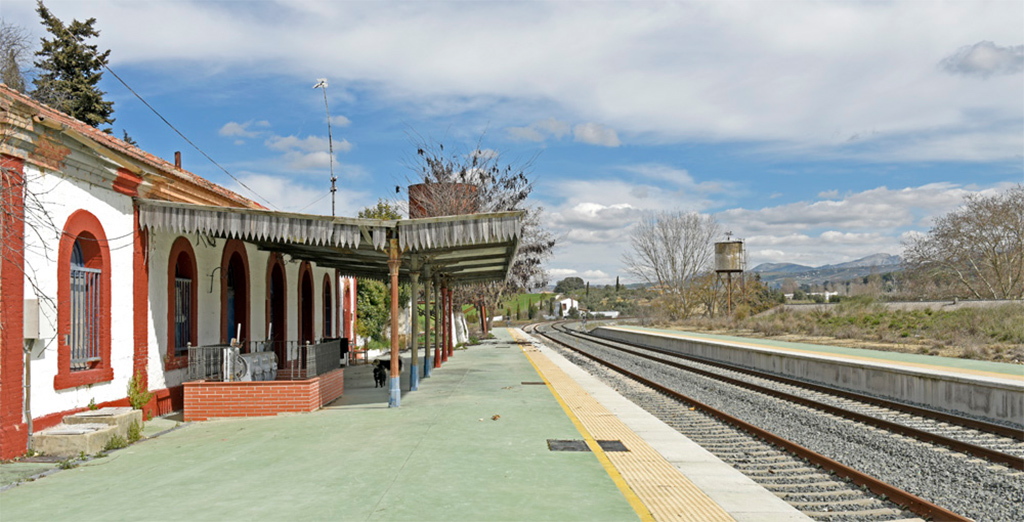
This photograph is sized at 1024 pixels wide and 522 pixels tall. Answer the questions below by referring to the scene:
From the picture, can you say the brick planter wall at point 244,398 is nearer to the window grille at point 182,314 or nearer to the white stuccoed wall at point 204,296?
the white stuccoed wall at point 204,296

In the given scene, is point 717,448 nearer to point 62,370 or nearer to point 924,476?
point 924,476

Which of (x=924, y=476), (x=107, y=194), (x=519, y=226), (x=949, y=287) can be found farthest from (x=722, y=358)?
(x=949, y=287)

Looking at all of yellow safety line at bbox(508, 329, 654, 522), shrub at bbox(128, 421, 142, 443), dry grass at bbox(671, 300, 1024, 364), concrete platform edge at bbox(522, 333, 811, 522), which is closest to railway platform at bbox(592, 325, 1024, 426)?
dry grass at bbox(671, 300, 1024, 364)

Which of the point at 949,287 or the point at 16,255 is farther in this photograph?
the point at 949,287

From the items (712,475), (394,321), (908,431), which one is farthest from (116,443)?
(908,431)

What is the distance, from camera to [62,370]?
9.34 meters

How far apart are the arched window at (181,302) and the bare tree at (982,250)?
42.9m

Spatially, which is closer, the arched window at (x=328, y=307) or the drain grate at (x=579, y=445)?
the drain grate at (x=579, y=445)

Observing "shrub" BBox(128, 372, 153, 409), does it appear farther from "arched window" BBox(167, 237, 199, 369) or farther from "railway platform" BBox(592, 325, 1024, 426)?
"railway platform" BBox(592, 325, 1024, 426)

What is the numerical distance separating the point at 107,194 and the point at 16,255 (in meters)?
2.21

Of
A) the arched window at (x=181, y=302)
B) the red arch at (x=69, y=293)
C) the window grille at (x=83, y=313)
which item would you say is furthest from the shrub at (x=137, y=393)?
the arched window at (x=181, y=302)

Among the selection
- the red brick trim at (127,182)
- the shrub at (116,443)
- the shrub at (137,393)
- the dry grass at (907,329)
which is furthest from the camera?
the dry grass at (907,329)

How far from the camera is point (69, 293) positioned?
9.53 m

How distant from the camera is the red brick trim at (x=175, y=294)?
39.6 ft
